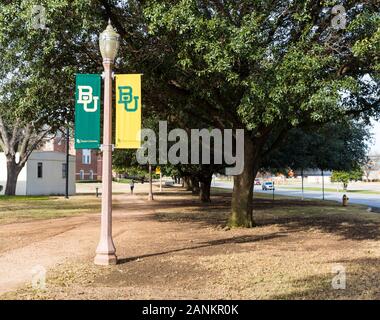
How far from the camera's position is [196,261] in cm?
979

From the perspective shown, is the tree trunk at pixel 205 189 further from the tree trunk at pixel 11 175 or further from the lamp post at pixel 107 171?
the lamp post at pixel 107 171

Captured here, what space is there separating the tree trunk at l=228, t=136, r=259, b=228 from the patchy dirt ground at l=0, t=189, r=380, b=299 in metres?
0.57

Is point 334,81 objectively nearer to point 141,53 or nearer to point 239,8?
point 239,8

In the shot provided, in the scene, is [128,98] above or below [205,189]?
above

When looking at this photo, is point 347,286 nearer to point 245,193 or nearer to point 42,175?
point 245,193

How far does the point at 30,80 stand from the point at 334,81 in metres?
8.01

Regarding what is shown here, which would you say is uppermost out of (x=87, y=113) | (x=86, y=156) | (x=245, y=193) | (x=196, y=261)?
(x=86, y=156)

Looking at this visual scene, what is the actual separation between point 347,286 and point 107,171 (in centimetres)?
470

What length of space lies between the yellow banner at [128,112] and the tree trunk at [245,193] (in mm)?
6853

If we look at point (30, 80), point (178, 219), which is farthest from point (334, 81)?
point (178, 219)

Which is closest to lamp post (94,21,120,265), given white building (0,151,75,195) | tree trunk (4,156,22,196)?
tree trunk (4,156,22,196)

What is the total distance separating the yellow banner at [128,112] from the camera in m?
9.52

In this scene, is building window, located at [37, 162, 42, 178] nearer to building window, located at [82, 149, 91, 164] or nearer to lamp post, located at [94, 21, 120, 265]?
lamp post, located at [94, 21, 120, 265]

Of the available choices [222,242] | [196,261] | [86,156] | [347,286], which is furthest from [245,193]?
[86,156]
